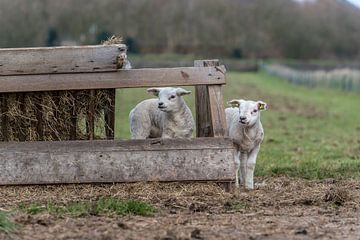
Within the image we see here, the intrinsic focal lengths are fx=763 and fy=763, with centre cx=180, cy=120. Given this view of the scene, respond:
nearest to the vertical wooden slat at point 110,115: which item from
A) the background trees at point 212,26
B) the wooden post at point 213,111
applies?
the wooden post at point 213,111

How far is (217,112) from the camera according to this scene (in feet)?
32.1

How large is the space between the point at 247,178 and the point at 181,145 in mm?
1577

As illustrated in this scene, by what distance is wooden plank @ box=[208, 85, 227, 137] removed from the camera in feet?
31.8

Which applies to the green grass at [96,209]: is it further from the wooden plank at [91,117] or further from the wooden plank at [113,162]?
the wooden plank at [91,117]

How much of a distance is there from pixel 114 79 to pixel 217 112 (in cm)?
138

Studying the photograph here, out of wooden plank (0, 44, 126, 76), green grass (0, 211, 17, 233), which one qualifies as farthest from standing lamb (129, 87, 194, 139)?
green grass (0, 211, 17, 233)

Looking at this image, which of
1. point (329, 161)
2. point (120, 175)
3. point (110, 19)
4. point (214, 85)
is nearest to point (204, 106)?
point (214, 85)

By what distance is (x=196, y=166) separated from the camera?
944cm

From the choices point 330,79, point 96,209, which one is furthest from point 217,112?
point 330,79

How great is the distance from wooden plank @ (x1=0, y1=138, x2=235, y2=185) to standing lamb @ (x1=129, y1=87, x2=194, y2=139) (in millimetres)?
1176

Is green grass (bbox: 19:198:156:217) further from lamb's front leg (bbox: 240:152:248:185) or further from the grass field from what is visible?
lamb's front leg (bbox: 240:152:248:185)

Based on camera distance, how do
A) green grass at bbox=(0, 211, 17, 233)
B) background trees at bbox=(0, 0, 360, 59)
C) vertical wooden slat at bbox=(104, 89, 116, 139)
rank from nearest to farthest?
green grass at bbox=(0, 211, 17, 233)
vertical wooden slat at bbox=(104, 89, 116, 139)
background trees at bbox=(0, 0, 360, 59)

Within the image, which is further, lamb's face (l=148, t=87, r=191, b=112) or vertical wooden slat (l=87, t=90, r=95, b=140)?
lamb's face (l=148, t=87, r=191, b=112)

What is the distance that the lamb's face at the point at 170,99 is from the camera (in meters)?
10.5
